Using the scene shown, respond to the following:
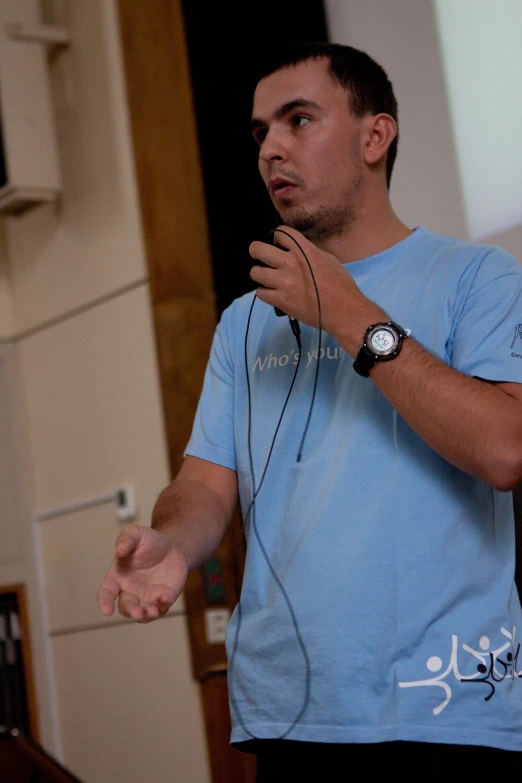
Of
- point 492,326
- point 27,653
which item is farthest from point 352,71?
point 27,653

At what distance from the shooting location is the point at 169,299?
9.55 feet

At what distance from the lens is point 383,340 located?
4.08 feet

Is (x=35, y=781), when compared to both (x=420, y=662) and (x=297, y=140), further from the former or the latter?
(x=297, y=140)

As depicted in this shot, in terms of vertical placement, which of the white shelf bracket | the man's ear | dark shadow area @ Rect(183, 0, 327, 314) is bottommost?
the man's ear

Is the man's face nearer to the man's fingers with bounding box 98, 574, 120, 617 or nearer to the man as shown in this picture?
the man

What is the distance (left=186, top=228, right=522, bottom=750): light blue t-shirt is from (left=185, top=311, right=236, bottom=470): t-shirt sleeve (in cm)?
7

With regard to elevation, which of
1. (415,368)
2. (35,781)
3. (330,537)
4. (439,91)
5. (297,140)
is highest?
(439,91)

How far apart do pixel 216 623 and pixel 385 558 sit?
1.58 meters

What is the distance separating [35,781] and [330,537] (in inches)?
27.2

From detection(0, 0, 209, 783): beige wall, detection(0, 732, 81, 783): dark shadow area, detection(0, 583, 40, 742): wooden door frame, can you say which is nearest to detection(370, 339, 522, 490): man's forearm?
detection(0, 732, 81, 783): dark shadow area

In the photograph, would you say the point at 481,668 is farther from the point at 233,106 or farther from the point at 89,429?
the point at 89,429

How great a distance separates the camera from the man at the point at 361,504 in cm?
118

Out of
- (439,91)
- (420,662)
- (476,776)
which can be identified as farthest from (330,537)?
(439,91)

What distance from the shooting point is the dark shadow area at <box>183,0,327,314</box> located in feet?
8.00
